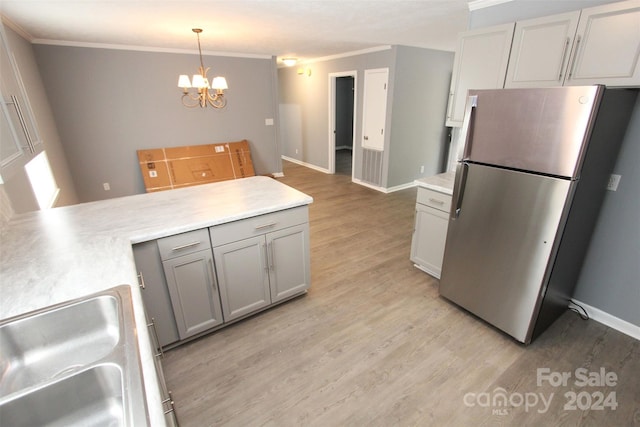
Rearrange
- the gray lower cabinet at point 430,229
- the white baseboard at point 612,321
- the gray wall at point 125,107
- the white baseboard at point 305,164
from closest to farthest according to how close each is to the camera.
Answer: the white baseboard at point 612,321, the gray lower cabinet at point 430,229, the gray wall at point 125,107, the white baseboard at point 305,164

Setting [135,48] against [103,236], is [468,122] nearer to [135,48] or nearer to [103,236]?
[103,236]

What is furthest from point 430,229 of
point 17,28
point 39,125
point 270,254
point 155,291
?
point 17,28

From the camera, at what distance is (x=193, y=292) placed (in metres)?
1.93

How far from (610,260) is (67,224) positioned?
3.68 m

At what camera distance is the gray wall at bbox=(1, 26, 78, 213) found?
2.42 m

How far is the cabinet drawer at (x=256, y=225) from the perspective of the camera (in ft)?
6.23

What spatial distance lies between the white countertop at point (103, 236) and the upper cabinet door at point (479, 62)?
165 cm

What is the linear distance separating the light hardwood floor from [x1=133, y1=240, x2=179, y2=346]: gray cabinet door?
0.65ft

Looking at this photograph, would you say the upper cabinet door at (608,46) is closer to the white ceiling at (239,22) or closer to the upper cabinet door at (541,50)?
the upper cabinet door at (541,50)

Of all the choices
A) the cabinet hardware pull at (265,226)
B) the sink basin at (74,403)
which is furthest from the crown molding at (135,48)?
the sink basin at (74,403)

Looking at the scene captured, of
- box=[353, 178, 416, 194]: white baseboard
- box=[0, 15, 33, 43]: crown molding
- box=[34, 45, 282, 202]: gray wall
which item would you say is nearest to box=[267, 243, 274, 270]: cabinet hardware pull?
box=[0, 15, 33, 43]: crown molding

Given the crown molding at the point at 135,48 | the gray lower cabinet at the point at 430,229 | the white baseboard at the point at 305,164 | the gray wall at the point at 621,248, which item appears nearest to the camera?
the gray wall at the point at 621,248

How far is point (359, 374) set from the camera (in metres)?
1.83

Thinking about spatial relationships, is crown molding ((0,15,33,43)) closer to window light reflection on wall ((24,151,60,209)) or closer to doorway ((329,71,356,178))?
window light reflection on wall ((24,151,60,209))
